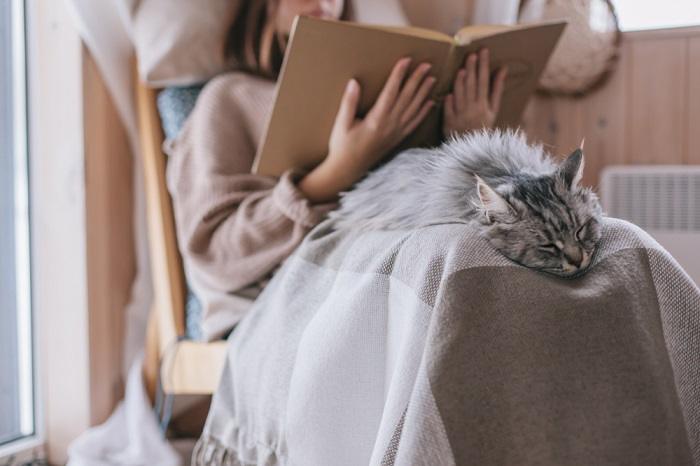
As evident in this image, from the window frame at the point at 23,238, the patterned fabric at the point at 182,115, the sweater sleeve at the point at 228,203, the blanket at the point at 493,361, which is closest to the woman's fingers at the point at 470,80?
the sweater sleeve at the point at 228,203

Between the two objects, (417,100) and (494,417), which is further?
(417,100)

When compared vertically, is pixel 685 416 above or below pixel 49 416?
above

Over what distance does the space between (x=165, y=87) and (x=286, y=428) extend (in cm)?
71

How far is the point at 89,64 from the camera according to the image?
4.10 ft

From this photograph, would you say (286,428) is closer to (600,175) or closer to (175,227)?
(175,227)

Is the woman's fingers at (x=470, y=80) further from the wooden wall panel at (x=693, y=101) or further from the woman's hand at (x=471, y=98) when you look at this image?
the wooden wall panel at (x=693, y=101)

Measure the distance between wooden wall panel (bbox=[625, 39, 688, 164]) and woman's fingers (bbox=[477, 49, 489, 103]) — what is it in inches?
20.4

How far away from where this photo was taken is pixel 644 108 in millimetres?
1373

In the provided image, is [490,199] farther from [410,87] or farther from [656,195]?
→ [656,195]

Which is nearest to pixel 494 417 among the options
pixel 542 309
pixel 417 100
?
pixel 542 309

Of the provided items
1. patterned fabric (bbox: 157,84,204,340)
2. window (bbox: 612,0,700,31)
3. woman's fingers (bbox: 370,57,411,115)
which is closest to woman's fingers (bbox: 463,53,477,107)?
woman's fingers (bbox: 370,57,411,115)

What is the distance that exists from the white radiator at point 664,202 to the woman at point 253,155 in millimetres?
448

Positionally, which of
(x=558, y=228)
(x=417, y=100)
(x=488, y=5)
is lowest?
(x=558, y=228)

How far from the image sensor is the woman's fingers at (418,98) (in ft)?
3.14
